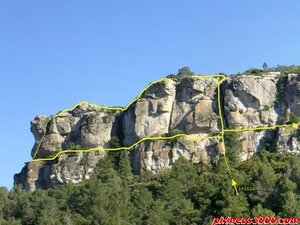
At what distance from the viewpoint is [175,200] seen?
61719 millimetres

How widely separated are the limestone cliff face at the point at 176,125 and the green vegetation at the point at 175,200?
9670mm

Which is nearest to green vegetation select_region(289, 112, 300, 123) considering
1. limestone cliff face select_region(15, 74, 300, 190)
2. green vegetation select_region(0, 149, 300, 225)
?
limestone cliff face select_region(15, 74, 300, 190)

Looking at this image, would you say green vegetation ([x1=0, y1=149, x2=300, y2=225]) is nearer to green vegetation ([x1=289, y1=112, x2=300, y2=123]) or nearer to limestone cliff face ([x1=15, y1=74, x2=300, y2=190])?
limestone cliff face ([x1=15, y1=74, x2=300, y2=190])

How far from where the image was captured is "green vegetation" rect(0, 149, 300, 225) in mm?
55312

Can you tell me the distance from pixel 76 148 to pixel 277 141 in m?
28.5

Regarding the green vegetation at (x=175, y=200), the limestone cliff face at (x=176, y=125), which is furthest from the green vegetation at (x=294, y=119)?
the green vegetation at (x=175, y=200)

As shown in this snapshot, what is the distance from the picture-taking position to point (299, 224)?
157 feet

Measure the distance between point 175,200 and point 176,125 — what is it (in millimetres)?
28980

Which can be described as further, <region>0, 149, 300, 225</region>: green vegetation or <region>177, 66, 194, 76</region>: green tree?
<region>177, 66, 194, 76</region>: green tree

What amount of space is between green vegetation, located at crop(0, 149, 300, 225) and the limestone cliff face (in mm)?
9670

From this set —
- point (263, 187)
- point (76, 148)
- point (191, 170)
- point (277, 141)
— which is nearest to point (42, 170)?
point (76, 148)

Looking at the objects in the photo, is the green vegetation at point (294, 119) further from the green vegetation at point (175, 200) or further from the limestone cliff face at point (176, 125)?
the green vegetation at point (175, 200)

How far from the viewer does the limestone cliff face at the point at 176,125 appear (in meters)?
85.1

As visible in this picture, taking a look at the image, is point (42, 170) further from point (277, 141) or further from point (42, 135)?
point (277, 141)
